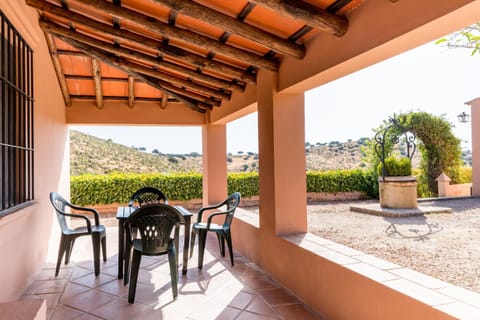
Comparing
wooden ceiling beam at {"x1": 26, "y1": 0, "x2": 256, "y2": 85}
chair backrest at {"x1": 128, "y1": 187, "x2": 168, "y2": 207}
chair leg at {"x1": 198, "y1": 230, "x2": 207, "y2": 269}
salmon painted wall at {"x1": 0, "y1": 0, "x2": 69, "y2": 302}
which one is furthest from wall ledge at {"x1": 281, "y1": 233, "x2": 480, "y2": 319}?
chair backrest at {"x1": 128, "y1": 187, "x2": 168, "y2": 207}

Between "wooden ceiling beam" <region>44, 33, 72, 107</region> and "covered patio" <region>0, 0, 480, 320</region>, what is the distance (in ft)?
0.08

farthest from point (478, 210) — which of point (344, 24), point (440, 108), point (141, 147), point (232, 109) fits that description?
point (141, 147)

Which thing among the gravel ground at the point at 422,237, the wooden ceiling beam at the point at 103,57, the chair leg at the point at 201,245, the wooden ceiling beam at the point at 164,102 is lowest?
the gravel ground at the point at 422,237

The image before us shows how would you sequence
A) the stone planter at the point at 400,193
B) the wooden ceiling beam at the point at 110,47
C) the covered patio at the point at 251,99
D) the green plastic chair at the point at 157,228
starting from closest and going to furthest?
the covered patio at the point at 251,99, the green plastic chair at the point at 157,228, the wooden ceiling beam at the point at 110,47, the stone planter at the point at 400,193

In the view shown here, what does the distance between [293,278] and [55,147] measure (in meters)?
4.54

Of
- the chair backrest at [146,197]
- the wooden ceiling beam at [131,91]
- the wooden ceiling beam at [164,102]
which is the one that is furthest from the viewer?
the wooden ceiling beam at [164,102]

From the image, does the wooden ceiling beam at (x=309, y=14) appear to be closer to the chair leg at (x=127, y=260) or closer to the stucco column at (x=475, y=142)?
the chair leg at (x=127, y=260)

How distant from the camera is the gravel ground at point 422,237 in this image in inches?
154

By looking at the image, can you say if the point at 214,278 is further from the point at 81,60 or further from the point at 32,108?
the point at 81,60

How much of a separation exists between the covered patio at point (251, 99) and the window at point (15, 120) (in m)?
0.04

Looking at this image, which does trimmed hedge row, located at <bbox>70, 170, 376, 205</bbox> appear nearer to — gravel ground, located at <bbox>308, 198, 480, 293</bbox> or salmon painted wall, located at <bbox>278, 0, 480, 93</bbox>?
gravel ground, located at <bbox>308, 198, 480, 293</bbox>

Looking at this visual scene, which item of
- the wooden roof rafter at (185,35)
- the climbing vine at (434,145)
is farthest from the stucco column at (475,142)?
the wooden roof rafter at (185,35)

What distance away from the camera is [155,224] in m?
3.54

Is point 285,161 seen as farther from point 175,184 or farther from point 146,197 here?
point 175,184
